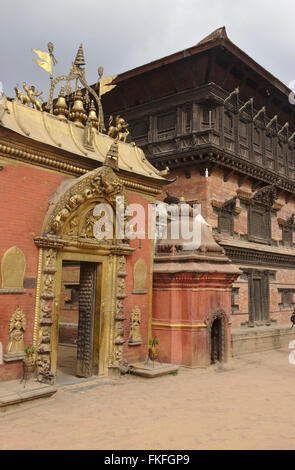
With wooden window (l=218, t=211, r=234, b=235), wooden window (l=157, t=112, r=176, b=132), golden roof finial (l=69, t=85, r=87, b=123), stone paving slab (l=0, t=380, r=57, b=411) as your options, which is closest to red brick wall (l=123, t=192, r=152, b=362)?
golden roof finial (l=69, t=85, r=87, b=123)

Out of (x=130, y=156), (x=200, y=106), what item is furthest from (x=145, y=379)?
(x=200, y=106)

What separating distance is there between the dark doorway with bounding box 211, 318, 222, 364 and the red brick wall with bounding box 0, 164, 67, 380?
6.11m

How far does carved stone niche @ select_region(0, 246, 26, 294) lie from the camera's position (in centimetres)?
833

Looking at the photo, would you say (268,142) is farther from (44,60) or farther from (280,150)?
(44,60)

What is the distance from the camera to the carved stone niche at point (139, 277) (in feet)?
37.2

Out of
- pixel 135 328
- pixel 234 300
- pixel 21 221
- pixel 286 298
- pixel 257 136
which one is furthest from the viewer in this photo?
pixel 286 298

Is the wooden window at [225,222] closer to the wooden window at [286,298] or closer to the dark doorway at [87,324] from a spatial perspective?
the wooden window at [286,298]

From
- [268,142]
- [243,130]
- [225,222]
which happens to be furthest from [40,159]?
[268,142]

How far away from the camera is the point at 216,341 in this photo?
12.7 metres

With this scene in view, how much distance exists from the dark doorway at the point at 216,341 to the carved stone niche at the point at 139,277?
8.92ft

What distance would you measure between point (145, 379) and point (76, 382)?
1.77 m

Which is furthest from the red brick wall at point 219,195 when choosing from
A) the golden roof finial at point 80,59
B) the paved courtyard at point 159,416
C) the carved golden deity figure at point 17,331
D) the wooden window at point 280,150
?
the carved golden deity figure at point 17,331

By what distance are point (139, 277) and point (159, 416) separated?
477 cm
